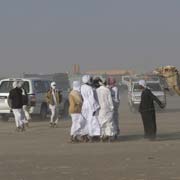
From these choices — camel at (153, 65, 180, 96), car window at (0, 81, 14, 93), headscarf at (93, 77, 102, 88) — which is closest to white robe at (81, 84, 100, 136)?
headscarf at (93, 77, 102, 88)

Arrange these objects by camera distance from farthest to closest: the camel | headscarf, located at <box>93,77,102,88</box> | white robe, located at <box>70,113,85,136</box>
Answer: headscarf, located at <box>93,77,102,88</box> < the camel < white robe, located at <box>70,113,85,136</box>

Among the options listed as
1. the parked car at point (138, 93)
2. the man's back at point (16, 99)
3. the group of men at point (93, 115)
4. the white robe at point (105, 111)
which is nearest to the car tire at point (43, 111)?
the man's back at point (16, 99)

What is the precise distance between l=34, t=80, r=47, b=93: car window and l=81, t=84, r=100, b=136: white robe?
11072mm

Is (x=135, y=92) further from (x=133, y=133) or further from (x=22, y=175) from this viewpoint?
(x=22, y=175)

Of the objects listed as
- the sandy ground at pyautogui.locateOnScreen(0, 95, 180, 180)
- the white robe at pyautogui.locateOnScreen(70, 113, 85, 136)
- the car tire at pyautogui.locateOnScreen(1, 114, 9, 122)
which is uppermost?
the white robe at pyautogui.locateOnScreen(70, 113, 85, 136)

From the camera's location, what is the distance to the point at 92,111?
1888cm

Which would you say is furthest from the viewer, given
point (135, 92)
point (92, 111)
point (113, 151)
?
point (135, 92)

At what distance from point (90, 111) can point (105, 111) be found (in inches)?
16.1

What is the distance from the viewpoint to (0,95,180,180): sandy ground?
12.3m

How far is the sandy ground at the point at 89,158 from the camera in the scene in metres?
12.3

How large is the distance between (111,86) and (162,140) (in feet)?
7.20

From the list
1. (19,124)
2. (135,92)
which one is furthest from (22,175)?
(135,92)

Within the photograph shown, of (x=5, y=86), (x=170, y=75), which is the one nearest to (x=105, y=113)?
(x=170, y=75)

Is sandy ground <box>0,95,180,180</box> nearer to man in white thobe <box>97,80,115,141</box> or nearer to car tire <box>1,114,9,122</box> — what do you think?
man in white thobe <box>97,80,115,141</box>
